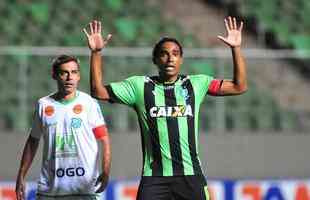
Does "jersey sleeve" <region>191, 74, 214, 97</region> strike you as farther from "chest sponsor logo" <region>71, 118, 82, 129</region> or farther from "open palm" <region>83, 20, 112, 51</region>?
"chest sponsor logo" <region>71, 118, 82, 129</region>

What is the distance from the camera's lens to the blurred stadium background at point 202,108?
429 inches

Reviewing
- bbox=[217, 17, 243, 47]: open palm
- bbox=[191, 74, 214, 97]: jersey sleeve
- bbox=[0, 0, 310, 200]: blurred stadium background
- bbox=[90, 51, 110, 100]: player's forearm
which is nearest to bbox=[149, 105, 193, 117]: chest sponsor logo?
bbox=[191, 74, 214, 97]: jersey sleeve

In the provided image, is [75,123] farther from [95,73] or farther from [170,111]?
[170,111]

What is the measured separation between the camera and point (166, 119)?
19.9 feet

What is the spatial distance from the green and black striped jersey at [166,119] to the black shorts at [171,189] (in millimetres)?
37

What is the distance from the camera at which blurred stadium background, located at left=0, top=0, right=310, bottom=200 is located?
10.9 metres

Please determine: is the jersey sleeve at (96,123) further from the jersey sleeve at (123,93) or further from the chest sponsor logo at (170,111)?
the chest sponsor logo at (170,111)

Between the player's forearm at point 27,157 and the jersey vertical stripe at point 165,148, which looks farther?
the player's forearm at point 27,157

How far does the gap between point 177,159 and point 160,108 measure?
13.0 inches

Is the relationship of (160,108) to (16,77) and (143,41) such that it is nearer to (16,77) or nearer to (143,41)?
(16,77)

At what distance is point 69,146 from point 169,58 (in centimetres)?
103

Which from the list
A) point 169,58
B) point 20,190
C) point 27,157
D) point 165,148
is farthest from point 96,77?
point 20,190

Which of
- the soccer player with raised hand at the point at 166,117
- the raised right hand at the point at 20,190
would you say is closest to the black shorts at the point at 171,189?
the soccer player with raised hand at the point at 166,117

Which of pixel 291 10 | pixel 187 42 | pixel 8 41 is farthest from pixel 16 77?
pixel 291 10
